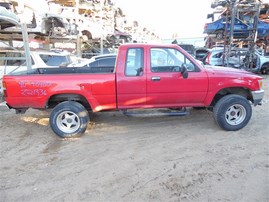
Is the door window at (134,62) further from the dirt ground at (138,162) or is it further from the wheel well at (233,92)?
the wheel well at (233,92)

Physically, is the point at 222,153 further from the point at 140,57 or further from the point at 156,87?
the point at 140,57

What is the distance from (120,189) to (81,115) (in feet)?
6.40

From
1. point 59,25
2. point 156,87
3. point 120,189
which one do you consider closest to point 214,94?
point 156,87

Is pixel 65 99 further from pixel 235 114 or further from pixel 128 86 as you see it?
pixel 235 114

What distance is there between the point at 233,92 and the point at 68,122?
3424mm

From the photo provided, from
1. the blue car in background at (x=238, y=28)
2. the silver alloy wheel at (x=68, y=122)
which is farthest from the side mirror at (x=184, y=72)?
the blue car in background at (x=238, y=28)

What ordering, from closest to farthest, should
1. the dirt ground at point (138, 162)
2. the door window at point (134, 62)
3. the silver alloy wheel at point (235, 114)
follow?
the dirt ground at point (138, 162), the door window at point (134, 62), the silver alloy wheel at point (235, 114)

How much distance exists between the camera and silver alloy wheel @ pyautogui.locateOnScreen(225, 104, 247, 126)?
4859mm

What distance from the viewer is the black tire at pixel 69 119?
4.57m

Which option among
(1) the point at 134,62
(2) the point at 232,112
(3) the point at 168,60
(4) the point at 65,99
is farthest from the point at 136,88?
(2) the point at 232,112

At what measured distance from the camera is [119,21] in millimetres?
33719

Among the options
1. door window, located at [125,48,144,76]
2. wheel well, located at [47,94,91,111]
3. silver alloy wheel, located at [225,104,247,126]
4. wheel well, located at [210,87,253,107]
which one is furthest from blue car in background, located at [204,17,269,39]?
wheel well, located at [47,94,91,111]

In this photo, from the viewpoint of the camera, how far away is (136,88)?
4.62 m

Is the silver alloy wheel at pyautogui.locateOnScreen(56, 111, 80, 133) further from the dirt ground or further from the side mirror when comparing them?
the side mirror
